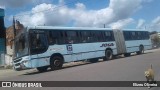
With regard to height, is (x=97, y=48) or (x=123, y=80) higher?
(x=97, y=48)

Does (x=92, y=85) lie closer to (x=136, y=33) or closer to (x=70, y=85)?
(x=70, y=85)

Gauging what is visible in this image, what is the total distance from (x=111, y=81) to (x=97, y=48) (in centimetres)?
1372

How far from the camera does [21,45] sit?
21422 mm

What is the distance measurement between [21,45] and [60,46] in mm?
2752

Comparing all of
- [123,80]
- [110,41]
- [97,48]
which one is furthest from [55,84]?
[110,41]

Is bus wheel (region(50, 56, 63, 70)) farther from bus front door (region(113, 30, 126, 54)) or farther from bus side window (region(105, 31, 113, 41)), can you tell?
bus front door (region(113, 30, 126, 54))

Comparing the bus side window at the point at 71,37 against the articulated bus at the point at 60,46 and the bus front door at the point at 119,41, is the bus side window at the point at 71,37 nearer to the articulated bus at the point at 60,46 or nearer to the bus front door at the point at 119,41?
the articulated bus at the point at 60,46

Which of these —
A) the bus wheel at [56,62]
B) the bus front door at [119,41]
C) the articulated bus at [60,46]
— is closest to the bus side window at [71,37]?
the articulated bus at [60,46]

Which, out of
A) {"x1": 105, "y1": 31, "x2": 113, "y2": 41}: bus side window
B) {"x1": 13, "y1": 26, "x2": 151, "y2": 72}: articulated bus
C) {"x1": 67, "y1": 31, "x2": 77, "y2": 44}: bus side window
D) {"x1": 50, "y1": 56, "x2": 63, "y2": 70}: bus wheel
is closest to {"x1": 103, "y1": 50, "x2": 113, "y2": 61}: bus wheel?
{"x1": 13, "y1": 26, "x2": 151, "y2": 72}: articulated bus

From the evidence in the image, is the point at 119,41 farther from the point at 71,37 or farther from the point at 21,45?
the point at 21,45

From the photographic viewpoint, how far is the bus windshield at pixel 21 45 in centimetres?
2084

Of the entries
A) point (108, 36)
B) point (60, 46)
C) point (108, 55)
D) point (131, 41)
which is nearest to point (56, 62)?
point (60, 46)

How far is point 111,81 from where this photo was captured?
41.9 feet

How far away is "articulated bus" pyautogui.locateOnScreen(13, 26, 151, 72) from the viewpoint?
20750mm
